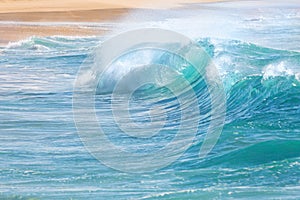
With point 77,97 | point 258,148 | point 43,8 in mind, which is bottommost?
point 258,148

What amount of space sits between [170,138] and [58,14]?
68.1 feet

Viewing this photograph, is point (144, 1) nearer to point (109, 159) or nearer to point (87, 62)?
point (87, 62)

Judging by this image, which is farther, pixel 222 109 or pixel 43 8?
pixel 43 8

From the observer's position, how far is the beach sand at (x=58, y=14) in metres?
23.8

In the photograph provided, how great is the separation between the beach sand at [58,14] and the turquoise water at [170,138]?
311 inches

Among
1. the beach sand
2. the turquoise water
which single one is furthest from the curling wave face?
the beach sand

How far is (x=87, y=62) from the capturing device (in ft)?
55.1

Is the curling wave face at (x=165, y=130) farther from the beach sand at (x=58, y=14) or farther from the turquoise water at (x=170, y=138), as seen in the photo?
the beach sand at (x=58, y=14)

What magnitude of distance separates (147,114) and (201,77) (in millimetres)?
2317

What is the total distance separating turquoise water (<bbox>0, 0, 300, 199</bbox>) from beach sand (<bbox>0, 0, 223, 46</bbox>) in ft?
25.9

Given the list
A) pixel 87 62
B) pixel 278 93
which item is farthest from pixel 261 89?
pixel 87 62

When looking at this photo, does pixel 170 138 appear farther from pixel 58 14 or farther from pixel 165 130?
pixel 58 14

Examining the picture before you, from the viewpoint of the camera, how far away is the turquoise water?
22.5 feet

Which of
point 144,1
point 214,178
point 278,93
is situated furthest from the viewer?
point 144,1
